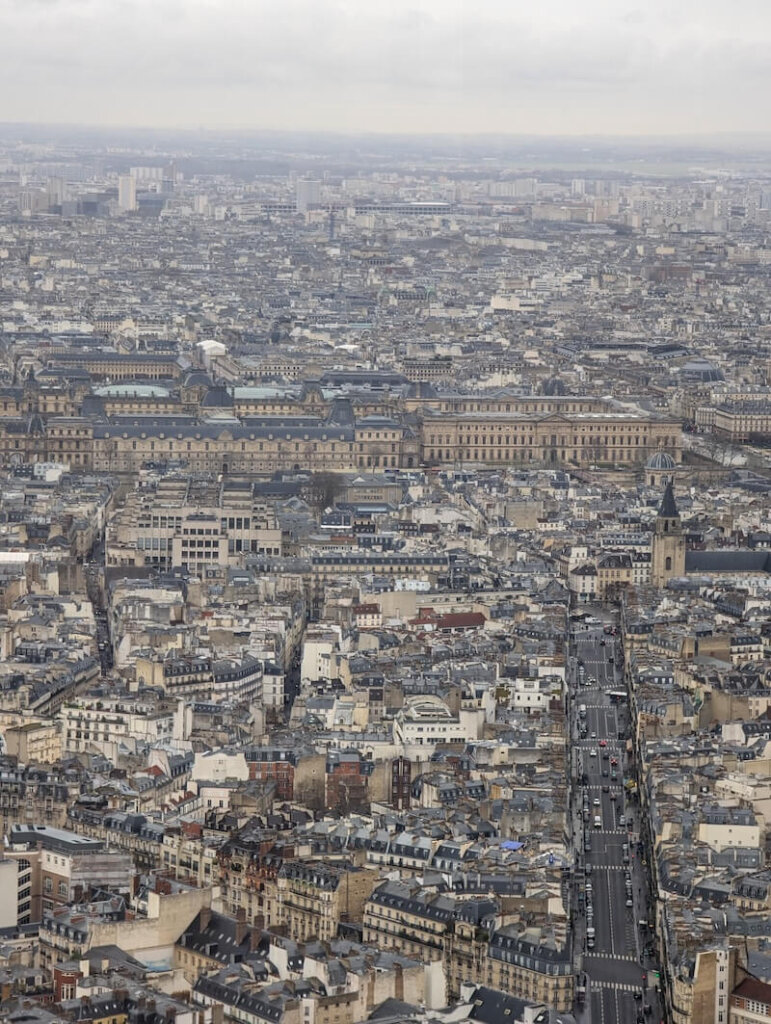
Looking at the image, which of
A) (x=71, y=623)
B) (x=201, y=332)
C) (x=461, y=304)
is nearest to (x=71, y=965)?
(x=71, y=623)

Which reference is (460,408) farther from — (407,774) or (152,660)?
(407,774)

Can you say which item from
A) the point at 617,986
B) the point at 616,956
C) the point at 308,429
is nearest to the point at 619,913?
the point at 616,956

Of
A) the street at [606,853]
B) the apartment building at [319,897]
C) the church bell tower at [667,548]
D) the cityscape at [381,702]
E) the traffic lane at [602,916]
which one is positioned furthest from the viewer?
the church bell tower at [667,548]

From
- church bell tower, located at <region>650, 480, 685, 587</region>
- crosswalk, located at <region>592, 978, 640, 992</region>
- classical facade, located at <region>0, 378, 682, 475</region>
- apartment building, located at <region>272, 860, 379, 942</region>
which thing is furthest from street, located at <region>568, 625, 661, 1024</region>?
classical facade, located at <region>0, 378, 682, 475</region>

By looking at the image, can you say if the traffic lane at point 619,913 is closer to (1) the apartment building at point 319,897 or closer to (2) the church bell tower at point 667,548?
(1) the apartment building at point 319,897

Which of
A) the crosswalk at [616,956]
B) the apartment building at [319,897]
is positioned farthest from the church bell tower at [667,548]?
the crosswalk at [616,956]

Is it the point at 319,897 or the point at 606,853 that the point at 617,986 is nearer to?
the point at 319,897

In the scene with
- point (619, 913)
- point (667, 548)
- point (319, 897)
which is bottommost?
point (667, 548)
